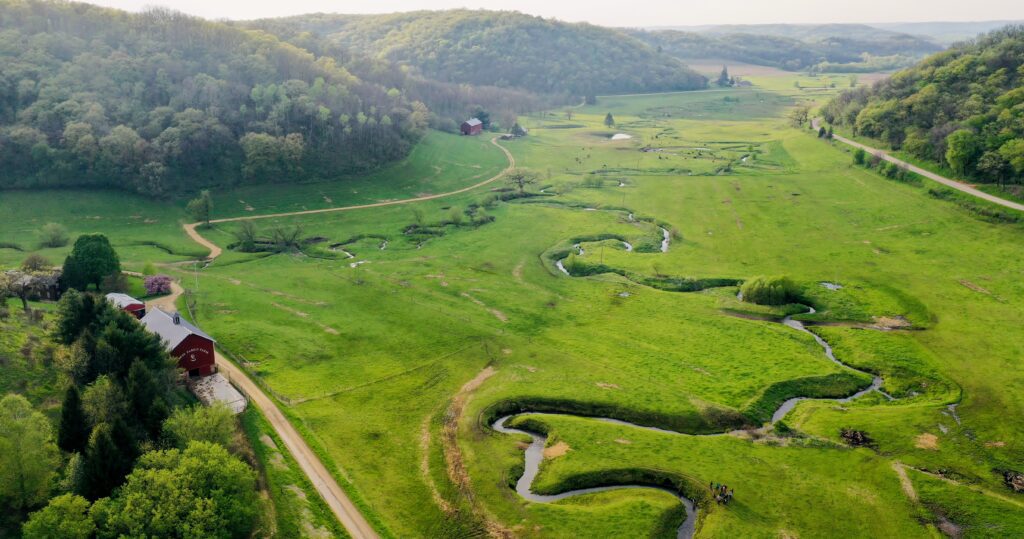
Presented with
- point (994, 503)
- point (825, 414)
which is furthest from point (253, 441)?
point (994, 503)

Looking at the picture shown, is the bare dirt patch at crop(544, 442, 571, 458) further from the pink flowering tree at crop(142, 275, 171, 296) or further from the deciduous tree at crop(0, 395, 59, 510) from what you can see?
the pink flowering tree at crop(142, 275, 171, 296)

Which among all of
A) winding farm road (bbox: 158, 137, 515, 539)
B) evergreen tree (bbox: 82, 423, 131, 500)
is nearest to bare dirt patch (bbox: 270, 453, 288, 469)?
winding farm road (bbox: 158, 137, 515, 539)

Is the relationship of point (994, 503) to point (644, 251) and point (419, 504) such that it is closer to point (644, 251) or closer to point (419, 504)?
point (419, 504)

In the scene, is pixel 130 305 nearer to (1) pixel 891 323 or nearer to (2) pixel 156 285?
(2) pixel 156 285

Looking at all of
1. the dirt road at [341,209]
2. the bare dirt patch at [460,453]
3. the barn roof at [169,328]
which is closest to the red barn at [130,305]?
the barn roof at [169,328]

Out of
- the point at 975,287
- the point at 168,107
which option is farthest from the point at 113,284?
the point at 975,287

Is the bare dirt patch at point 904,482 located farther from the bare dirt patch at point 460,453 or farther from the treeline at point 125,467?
the treeline at point 125,467
